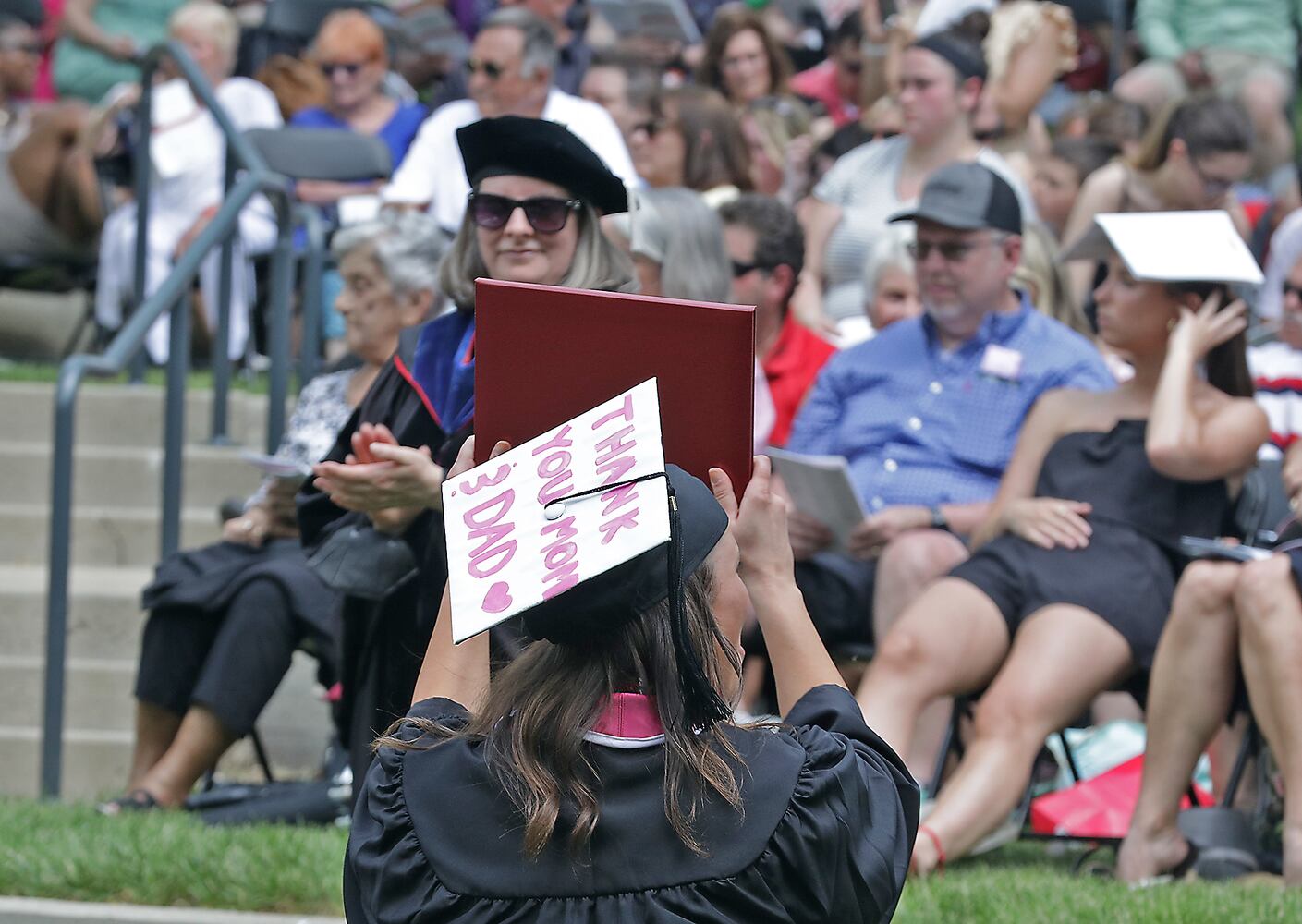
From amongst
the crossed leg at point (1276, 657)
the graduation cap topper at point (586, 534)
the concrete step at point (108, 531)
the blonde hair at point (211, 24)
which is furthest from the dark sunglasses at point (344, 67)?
the graduation cap topper at point (586, 534)

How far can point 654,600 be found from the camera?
7.82 ft

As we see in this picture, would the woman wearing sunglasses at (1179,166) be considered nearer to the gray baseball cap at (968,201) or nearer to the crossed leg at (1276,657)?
the gray baseball cap at (968,201)

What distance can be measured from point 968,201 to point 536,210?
2776 mm

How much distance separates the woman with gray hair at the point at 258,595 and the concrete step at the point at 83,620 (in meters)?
1.03

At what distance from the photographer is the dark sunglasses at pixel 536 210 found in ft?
13.8

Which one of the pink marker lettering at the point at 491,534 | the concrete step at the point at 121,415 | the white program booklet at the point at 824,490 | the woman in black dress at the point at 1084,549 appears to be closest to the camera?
the pink marker lettering at the point at 491,534

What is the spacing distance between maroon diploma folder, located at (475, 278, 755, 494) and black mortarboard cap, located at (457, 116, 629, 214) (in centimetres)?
136

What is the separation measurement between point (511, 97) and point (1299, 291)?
354 centimetres

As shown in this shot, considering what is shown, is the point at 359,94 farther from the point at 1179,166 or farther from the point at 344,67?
the point at 1179,166

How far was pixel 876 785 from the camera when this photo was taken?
2.56 m

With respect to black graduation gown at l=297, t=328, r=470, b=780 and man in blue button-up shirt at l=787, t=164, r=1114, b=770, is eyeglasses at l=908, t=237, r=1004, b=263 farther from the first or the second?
black graduation gown at l=297, t=328, r=470, b=780

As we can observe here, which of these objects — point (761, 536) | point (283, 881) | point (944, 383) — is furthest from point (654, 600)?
point (944, 383)

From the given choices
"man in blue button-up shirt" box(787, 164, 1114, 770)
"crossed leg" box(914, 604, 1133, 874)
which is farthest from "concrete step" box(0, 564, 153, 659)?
"crossed leg" box(914, 604, 1133, 874)

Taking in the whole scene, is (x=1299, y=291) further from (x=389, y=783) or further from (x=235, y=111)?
(x=235, y=111)
